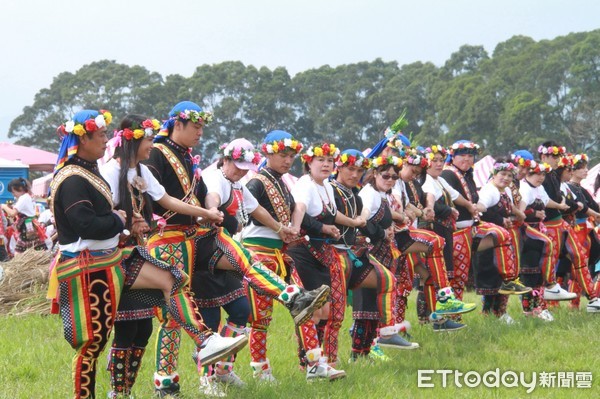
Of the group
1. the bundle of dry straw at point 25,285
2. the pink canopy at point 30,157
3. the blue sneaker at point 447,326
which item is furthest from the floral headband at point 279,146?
the pink canopy at point 30,157

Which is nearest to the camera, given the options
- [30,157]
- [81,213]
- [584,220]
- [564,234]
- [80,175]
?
[81,213]

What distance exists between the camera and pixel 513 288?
9031mm

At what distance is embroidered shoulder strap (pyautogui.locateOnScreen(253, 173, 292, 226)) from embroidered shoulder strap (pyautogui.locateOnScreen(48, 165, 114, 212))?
1.83m

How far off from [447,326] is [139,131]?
448cm

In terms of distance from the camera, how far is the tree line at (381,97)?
134ft

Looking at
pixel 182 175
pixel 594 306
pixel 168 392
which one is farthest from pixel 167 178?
pixel 594 306

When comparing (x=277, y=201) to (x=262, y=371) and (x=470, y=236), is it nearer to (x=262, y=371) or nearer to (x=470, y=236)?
(x=262, y=371)

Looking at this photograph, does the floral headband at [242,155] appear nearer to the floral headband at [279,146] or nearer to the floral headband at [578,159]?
the floral headband at [279,146]

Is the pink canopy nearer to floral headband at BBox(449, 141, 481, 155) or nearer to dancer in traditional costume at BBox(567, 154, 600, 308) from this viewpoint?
dancer in traditional costume at BBox(567, 154, 600, 308)

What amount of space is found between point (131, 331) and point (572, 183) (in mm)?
7533

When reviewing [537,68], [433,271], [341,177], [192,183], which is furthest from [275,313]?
[537,68]

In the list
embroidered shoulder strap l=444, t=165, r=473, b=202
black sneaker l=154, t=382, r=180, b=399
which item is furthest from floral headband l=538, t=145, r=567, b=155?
black sneaker l=154, t=382, r=180, b=399

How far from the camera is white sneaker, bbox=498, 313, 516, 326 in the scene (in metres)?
8.95

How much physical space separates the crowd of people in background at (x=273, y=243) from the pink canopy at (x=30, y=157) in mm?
18054
